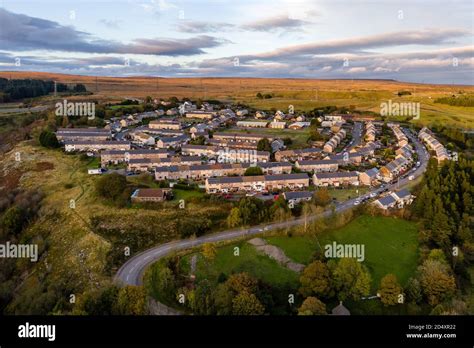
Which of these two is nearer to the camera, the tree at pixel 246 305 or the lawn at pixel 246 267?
the tree at pixel 246 305

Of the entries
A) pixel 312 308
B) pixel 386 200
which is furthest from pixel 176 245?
pixel 386 200

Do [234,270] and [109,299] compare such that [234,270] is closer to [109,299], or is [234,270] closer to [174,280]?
[174,280]

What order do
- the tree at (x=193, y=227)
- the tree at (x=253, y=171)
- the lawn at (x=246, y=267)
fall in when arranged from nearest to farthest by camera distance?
the lawn at (x=246, y=267)
the tree at (x=193, y=227)
the tree at (x=253, y=171)

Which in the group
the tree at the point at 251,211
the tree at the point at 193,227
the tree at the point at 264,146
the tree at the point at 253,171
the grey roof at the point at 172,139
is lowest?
the tree at the point at 193,227

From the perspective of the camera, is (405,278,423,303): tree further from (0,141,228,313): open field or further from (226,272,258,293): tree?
(0,141,228,313): open field

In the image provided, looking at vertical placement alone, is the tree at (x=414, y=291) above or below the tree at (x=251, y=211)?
below

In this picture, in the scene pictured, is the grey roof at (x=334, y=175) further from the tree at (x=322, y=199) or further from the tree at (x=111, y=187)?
the tree at (x=111, y=187)

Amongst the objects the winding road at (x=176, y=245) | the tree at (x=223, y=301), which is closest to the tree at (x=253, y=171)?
the winding road at (x=176, y=245)

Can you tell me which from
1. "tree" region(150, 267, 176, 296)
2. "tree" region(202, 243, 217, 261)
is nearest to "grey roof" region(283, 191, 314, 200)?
"tree" region(202, 243, 217, 261)
